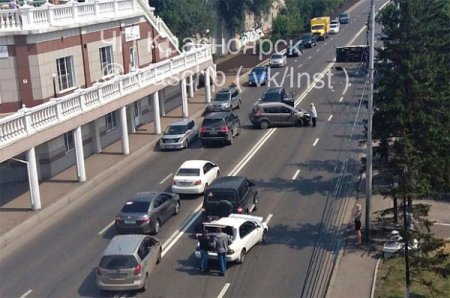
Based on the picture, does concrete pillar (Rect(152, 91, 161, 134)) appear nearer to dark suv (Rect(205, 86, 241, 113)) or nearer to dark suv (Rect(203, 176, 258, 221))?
dark suv (Rect(205, 86, 241, 113))

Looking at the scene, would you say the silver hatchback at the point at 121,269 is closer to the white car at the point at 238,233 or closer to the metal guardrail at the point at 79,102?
the white car at the point at 238,233

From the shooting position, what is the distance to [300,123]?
42.6 meters

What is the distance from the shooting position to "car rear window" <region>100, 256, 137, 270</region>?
20.2 metres

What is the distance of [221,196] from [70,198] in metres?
8.21

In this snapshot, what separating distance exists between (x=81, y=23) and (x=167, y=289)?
1933 centimetres

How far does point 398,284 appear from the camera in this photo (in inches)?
824

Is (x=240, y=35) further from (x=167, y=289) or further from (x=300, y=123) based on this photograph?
(x=167, y=289)

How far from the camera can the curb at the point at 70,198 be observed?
84.6 feet

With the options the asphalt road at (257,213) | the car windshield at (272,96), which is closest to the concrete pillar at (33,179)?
the asphalt road at (257,213)

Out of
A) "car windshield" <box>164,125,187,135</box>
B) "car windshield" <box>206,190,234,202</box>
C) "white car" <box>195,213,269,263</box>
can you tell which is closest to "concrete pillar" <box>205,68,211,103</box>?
"car windshield" <box>164,125,187,135</box>

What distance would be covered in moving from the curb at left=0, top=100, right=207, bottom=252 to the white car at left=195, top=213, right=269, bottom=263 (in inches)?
308

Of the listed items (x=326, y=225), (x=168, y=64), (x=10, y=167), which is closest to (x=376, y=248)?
(x=326, y=225)

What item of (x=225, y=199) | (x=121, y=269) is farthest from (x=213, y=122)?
(x=121, y=269)

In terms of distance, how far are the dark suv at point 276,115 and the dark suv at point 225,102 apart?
14.5 feet
